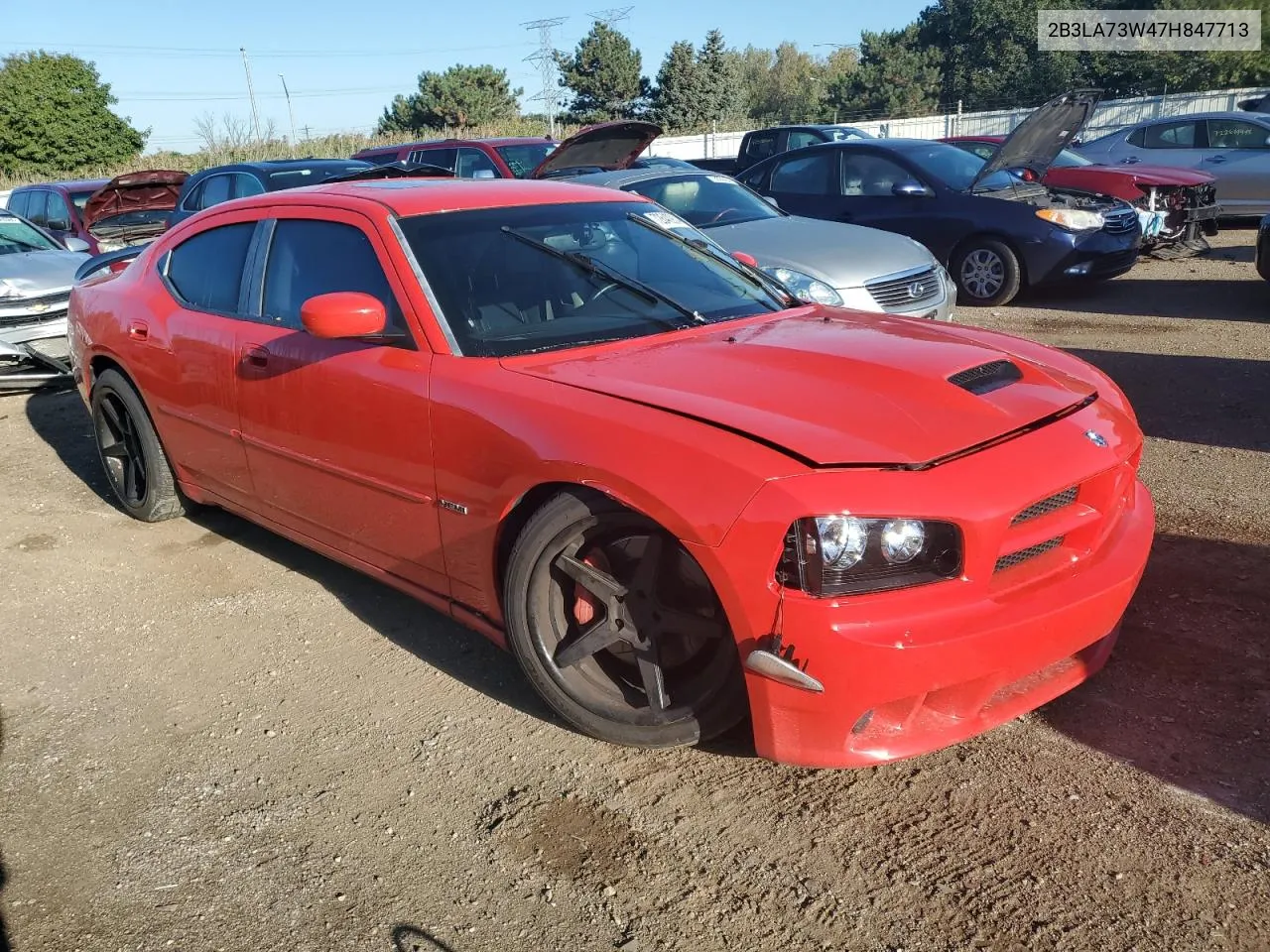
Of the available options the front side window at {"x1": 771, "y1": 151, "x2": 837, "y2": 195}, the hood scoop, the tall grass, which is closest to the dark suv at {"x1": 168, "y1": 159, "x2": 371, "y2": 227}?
the front side window at {"x1": 771, "y1": 151, "x2": 837, "y2": 195}

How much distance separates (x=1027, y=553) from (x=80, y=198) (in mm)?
12661

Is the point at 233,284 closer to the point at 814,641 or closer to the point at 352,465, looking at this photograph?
the point at 352,465

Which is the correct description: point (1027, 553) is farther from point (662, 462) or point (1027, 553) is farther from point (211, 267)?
point (211, 267)

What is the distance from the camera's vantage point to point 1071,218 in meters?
9.48

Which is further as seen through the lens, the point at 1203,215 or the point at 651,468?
the point at 1203,215

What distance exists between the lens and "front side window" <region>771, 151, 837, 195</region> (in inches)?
412

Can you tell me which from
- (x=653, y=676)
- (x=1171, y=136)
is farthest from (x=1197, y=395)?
(x=1171, y=136)

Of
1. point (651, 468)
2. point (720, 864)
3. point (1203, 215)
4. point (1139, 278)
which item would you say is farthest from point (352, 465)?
point (1203, 215)

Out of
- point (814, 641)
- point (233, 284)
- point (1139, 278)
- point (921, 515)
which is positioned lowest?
point (1139, 278)

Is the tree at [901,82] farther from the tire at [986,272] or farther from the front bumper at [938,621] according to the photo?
the front bumper at [938,621]

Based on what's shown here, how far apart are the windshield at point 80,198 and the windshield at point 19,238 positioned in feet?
7.56

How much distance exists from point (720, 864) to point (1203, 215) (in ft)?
36.3

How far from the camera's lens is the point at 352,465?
3516 mm

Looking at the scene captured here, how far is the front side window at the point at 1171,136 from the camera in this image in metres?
14.3
